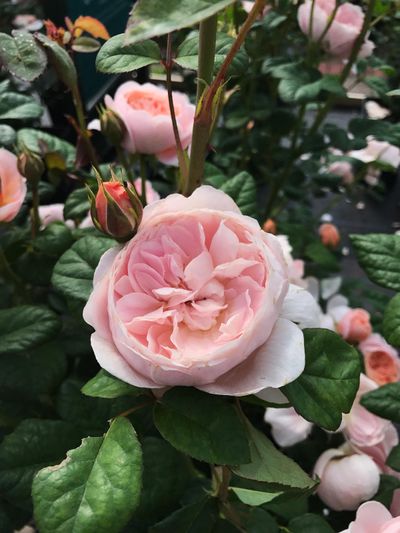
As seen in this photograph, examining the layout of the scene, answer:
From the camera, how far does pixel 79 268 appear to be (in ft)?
1.43

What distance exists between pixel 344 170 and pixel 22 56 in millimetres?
917

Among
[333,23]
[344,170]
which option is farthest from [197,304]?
[344,170]

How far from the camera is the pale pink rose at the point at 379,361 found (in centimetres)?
65

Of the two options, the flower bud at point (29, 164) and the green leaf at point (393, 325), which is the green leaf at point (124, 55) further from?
the green leaf at point (393, 325)

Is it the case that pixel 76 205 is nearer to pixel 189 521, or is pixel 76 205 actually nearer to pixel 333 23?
pixel 189 521

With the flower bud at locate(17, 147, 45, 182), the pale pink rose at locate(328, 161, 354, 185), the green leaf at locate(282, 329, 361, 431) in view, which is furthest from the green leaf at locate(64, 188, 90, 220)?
the pale pink rose at locate(328, 161, 354, 185)

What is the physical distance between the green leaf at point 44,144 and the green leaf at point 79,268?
194 mm

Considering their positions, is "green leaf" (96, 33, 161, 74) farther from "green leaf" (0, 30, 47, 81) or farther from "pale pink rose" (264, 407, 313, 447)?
"pale pink rose" (264, 407, 313, 447)

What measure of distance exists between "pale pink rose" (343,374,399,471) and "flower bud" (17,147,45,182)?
0.39 meters

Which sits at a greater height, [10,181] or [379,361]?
[10,181]

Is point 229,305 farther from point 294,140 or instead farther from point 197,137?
point 294,140

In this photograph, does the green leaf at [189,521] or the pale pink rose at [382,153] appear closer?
the green leaf at [189,521]

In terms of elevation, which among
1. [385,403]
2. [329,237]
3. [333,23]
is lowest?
[329,237]

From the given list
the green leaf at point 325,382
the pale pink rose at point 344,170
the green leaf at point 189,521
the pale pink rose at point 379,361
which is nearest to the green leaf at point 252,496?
the green leaf at point 189,521
